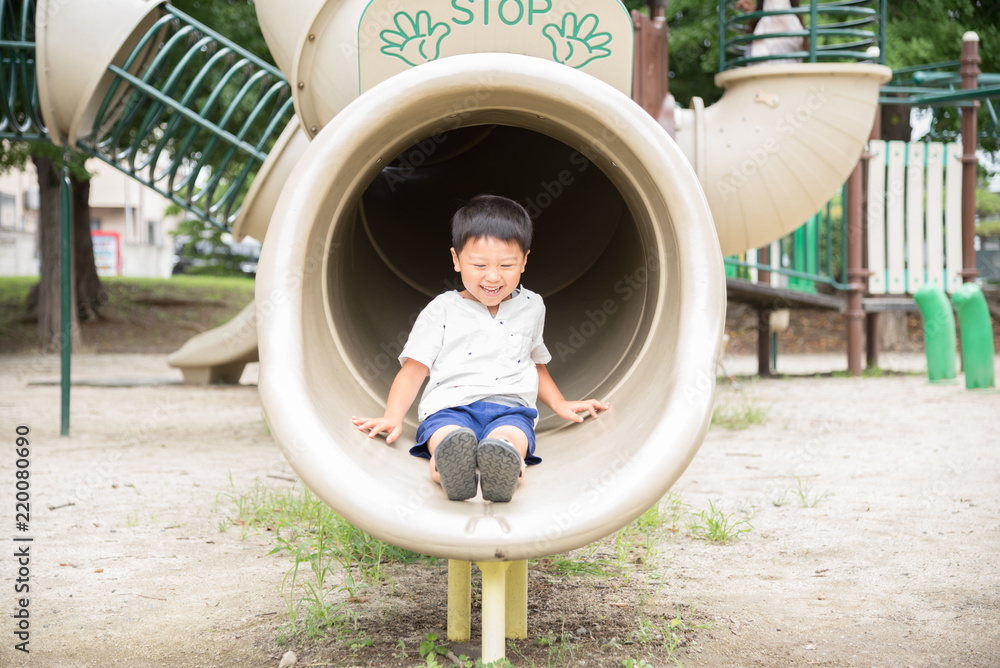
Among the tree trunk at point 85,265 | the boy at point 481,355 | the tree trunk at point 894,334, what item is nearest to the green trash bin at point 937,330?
the tree trunk at point 894,334

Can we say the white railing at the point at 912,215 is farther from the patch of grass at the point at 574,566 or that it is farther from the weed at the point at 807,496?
the patch of grass at the point at 574,566

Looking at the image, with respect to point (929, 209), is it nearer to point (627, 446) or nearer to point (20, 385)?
point (627, 446)

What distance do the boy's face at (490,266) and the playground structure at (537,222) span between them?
0.35 meters

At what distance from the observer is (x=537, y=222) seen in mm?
3895

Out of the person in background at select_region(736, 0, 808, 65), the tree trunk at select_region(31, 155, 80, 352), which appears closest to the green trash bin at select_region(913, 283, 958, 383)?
the person in background at select_region(736, 0, 808, 65)

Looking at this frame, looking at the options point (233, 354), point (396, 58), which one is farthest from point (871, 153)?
point (396, 58)

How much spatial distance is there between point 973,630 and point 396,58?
2.17 metres

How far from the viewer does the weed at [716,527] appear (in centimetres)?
323

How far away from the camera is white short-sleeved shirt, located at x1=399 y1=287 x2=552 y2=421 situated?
227 cm

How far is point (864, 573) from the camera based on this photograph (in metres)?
2.84

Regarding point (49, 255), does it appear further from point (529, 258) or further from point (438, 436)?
point (438, 436)

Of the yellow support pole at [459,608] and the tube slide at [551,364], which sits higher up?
the tube slide at [551,364]

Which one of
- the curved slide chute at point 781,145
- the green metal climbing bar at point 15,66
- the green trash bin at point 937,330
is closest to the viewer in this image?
the curved slide chute at point 781,145

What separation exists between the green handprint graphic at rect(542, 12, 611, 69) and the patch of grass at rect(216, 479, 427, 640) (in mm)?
1558
